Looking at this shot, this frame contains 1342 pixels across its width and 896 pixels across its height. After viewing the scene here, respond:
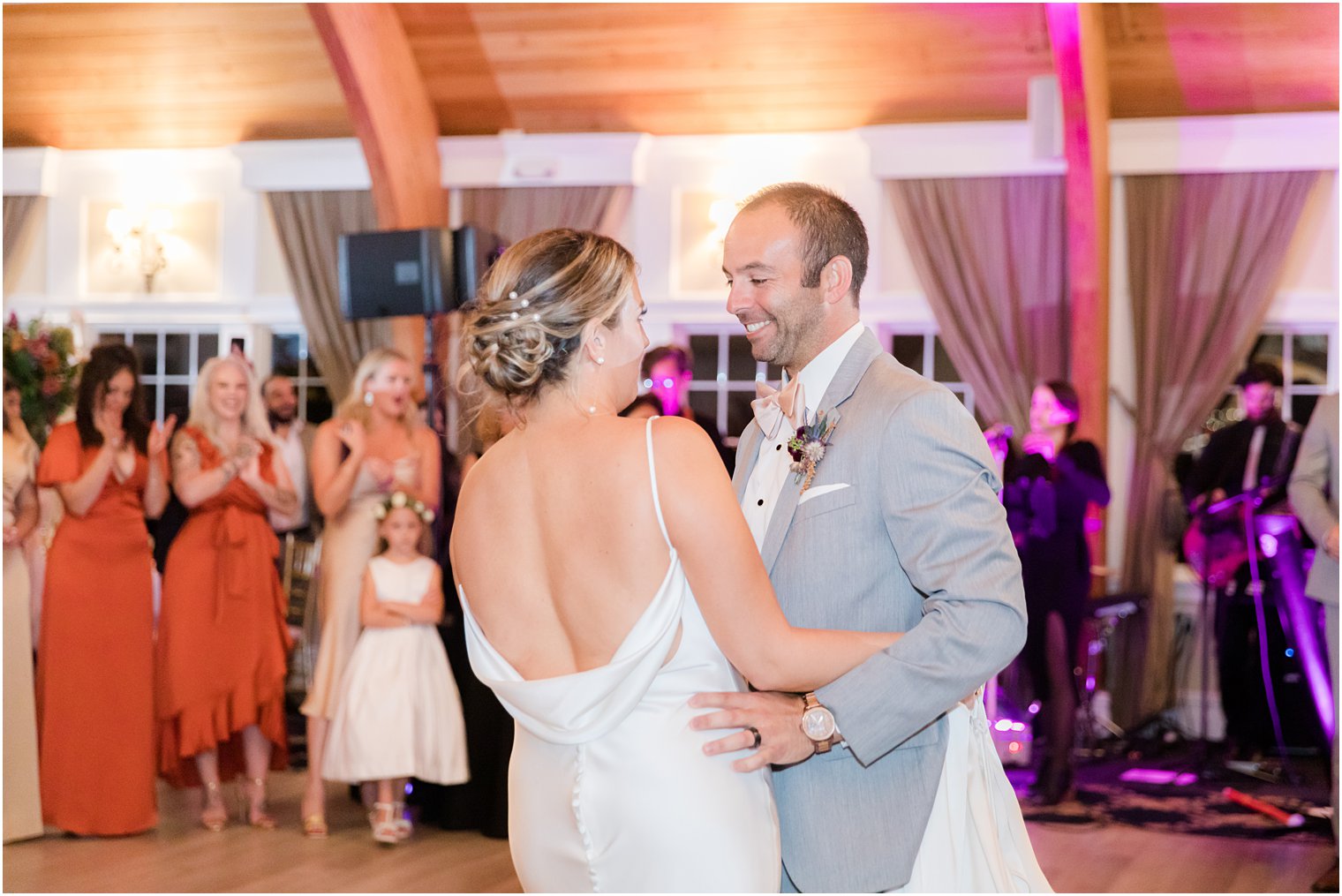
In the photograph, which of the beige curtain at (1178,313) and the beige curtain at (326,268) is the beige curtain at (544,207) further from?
the beige curtain at (1178,313)

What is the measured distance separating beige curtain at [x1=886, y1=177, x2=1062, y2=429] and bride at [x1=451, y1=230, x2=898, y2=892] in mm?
6560

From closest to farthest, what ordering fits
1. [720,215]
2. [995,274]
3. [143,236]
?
[995,274]
[720,215]
[143,236]

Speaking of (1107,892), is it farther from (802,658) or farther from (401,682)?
(802,658)

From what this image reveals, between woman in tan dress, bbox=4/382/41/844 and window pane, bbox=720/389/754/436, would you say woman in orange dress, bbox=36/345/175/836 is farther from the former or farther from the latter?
window pane, bbox=720/389/754/436

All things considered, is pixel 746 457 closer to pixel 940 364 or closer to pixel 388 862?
pixel 388 862

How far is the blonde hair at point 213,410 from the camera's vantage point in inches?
216

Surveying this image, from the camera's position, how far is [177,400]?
9812mm

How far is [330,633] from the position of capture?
5.33 meters

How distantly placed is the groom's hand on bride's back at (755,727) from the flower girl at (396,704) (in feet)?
11.0

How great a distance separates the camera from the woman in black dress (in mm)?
5840

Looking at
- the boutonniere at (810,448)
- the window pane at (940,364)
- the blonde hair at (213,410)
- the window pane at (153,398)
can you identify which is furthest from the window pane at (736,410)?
the boutonniere at (810,448)

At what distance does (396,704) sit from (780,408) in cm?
324

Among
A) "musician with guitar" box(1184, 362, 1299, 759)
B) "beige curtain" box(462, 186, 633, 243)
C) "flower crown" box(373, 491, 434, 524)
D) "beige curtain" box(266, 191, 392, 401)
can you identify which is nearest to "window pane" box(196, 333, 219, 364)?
"beige curtain" box(266, 191, 392, 401)

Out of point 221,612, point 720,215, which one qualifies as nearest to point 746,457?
point 221,612
